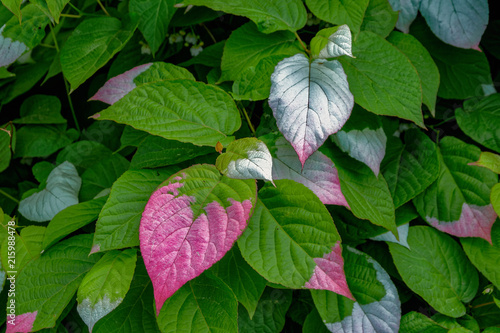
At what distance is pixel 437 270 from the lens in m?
1.00

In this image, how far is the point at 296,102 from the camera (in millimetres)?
740

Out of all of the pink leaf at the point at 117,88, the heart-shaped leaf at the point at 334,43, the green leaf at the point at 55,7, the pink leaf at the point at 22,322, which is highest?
the green leaf at the point at 55,7

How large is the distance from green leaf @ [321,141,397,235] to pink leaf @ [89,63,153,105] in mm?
486

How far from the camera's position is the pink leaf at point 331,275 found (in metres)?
0.68

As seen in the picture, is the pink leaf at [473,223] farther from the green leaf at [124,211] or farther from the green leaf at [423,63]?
the green leaf at [124,211]

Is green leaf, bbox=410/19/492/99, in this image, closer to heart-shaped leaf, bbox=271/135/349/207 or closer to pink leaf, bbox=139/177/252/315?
heart-shaped leaf, bbox=271/135/349/207

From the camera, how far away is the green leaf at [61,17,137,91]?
3.35 ft

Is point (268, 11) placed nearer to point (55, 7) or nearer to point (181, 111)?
point (181, 111)

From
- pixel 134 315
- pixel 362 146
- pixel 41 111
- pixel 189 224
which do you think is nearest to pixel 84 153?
pixel 41 111

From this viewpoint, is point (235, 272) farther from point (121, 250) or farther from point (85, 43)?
point (85, 43)

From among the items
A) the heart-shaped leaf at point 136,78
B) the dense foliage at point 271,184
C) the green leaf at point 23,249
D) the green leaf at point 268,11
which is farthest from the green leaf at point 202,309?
the green leaf at point 268,11

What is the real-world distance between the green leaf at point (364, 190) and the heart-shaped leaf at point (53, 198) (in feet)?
2.30

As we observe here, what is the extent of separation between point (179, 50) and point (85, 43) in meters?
0.28

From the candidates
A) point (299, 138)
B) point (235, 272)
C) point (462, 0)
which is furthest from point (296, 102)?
point (462, 0)
